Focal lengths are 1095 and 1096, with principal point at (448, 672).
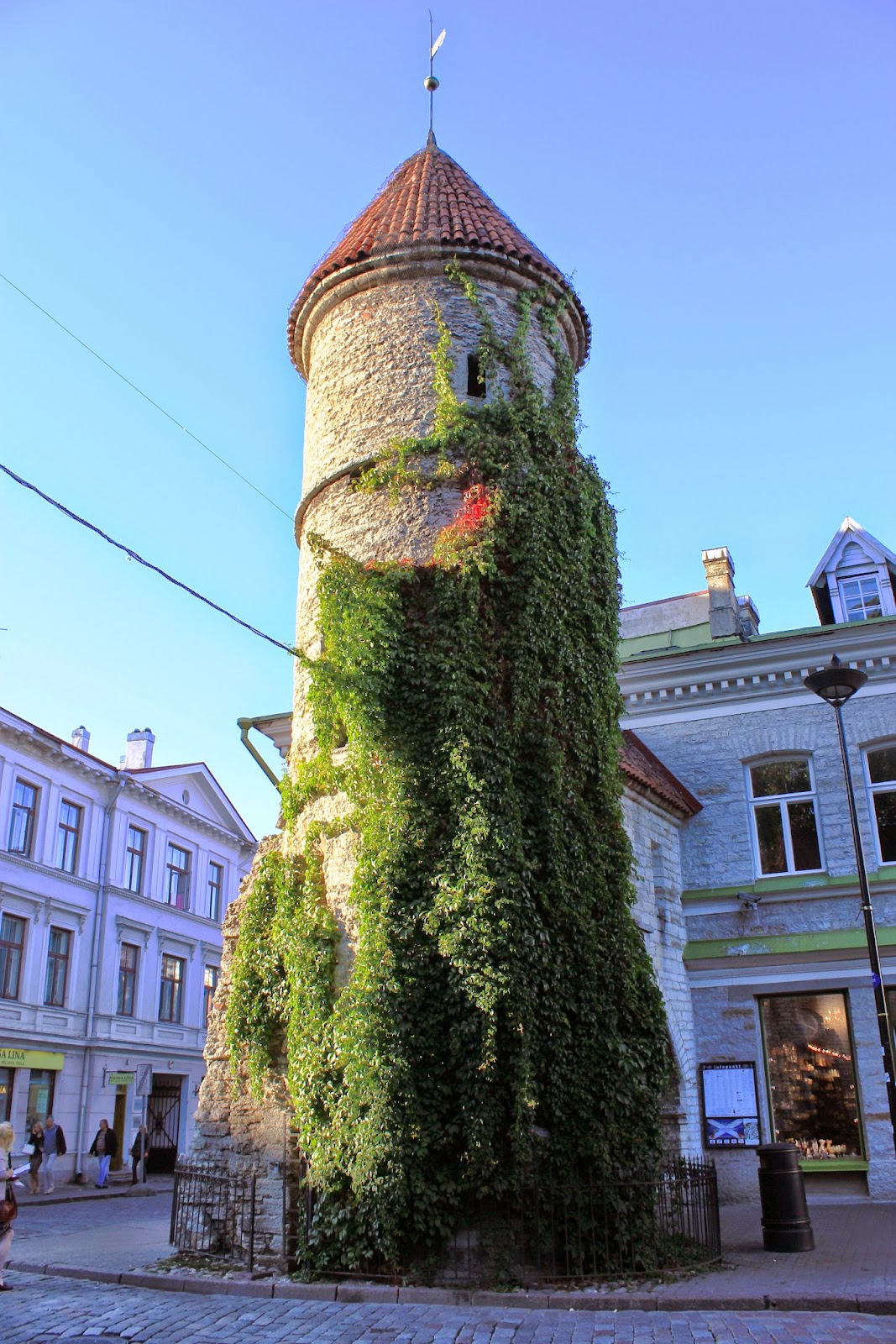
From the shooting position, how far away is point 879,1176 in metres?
15.5

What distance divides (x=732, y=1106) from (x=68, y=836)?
17.2 m

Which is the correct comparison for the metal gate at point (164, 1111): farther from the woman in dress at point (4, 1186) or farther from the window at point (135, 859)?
the woman in dress at point (4, 1186)

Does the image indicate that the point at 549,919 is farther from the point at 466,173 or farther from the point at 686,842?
the point at 466,173

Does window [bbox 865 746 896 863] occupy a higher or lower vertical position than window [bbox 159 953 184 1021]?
higher

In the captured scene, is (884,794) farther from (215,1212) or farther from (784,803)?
(215,1212)

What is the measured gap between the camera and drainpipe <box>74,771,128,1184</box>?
A: 82.3 feet

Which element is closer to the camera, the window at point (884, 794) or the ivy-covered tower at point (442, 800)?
the ivy-covered tower at point (442, 800)

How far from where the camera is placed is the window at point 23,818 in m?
24.5

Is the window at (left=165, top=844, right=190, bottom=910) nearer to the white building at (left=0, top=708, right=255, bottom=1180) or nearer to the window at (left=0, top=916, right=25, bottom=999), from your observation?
the white building at (left=0, top=708, right=255, bottom=1180)

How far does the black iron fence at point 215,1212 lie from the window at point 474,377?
353 inches

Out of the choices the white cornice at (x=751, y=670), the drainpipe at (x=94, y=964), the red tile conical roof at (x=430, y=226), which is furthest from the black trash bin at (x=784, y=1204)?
the drainpipe at (x=94, y=964)

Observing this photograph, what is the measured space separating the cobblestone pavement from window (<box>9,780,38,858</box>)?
16754mm

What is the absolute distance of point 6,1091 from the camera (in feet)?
75.4

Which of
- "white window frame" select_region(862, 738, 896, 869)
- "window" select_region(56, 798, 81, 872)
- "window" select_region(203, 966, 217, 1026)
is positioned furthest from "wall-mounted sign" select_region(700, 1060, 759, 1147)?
"window" select_region(203, 966, 217, 1026)
